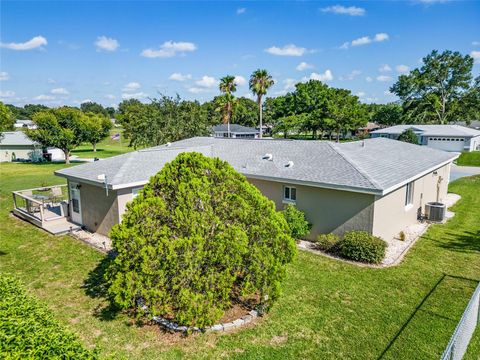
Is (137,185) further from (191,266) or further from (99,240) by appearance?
(191,266)

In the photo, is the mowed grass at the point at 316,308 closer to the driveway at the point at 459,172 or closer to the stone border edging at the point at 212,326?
the stone border edging at the point at 212,326

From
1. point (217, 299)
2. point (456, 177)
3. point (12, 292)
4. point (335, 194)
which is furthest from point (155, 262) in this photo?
point (456, 177)

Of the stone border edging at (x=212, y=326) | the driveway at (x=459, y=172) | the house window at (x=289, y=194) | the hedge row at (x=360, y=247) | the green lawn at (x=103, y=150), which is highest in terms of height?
the house window at (x=289, y=194)

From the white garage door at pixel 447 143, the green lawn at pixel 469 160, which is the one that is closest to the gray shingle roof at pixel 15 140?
the green lawn at pixel 469 160

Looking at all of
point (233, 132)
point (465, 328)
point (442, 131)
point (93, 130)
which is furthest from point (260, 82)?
point (465, 328)

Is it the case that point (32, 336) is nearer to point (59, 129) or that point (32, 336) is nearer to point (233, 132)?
point (59, 129)
